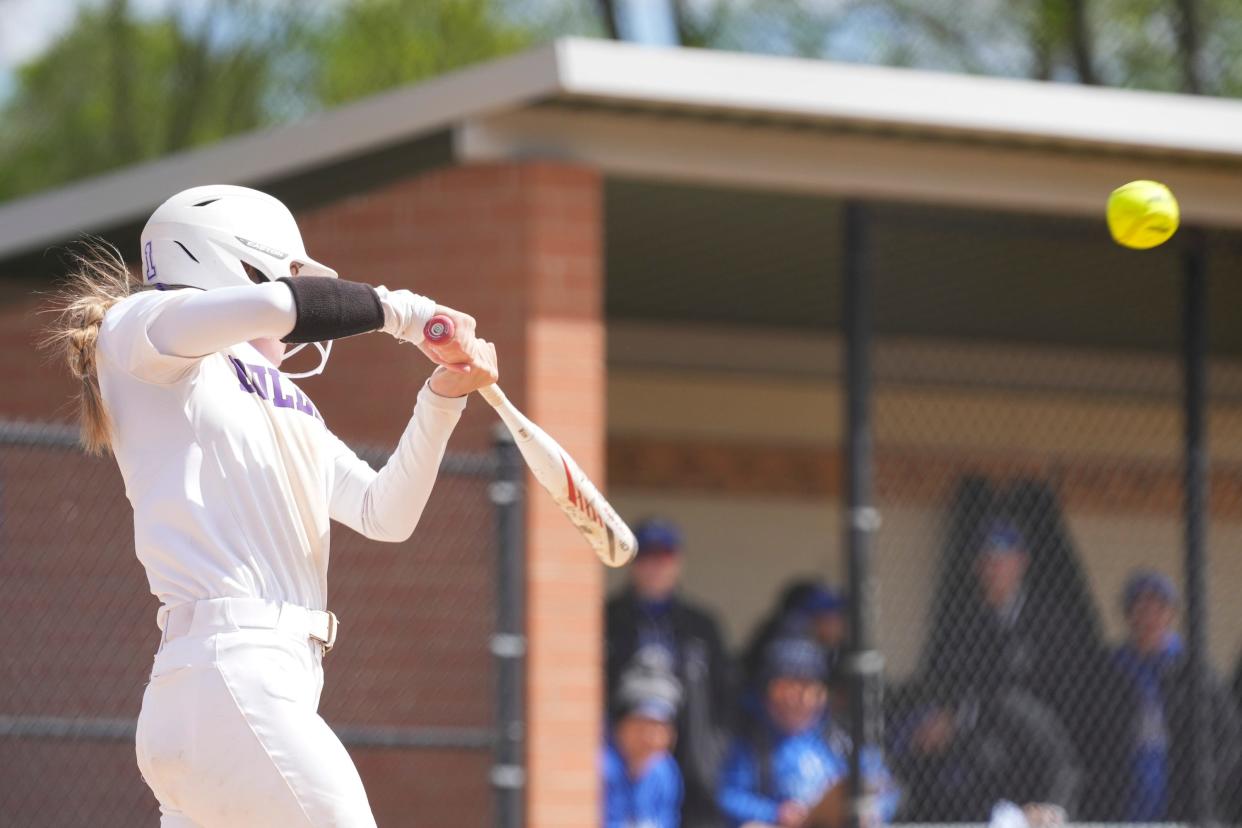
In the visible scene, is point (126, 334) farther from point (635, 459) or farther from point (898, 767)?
point (635, 459)

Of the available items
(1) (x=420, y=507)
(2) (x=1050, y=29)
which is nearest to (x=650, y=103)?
(1) (x=420, y=507)

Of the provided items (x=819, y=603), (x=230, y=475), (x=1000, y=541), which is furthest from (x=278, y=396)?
(x=819, y=603)

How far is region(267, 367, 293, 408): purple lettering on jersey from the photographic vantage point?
12.1ft

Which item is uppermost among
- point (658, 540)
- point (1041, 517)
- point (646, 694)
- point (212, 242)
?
point (212, 242)

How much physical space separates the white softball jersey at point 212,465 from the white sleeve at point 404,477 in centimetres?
16

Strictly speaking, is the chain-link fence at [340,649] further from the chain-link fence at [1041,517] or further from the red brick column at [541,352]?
the chain-link fence at [1041,517]

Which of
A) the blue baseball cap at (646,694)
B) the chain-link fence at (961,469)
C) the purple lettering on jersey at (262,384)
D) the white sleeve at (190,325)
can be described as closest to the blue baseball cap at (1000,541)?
the chain-link fence at (961,469)

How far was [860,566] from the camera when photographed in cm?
726

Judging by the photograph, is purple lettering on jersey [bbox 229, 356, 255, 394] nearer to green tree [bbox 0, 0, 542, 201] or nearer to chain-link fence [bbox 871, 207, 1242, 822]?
chain-link fence [bbox 871, 207, 1242, 822]

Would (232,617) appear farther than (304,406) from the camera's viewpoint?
No

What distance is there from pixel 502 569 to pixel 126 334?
3.48m

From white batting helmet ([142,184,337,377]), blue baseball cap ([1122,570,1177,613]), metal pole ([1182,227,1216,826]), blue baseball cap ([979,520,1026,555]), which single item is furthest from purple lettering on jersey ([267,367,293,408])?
blue baseball cap ([1122,570,1177,613])

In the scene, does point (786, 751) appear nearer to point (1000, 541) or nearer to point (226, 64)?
point (1000, 541)

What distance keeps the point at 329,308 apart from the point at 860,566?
4.17 m
